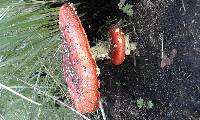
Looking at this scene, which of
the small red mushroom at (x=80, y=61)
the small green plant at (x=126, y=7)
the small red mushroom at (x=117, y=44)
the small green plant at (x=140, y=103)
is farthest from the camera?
the small green plant at (x=140, y=103)

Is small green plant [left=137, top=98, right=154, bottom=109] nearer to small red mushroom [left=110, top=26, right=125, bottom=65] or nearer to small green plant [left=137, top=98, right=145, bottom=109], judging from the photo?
small green plant [left=137, top=98, right=145, bottom=109]

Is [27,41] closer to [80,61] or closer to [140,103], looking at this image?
[80,61]

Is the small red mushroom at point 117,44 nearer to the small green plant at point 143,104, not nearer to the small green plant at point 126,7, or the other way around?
the small green plant at point 126,7

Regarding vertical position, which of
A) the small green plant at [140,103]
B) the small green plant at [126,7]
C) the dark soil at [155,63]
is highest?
the small green plant at [126,7]

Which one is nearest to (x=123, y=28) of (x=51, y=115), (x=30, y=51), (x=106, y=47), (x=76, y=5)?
(x=106, y=47)

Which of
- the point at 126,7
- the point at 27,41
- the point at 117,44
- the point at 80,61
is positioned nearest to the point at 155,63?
the point at 117,44

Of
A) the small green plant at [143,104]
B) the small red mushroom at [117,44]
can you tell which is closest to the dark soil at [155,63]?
the small green plant at [143,104]
